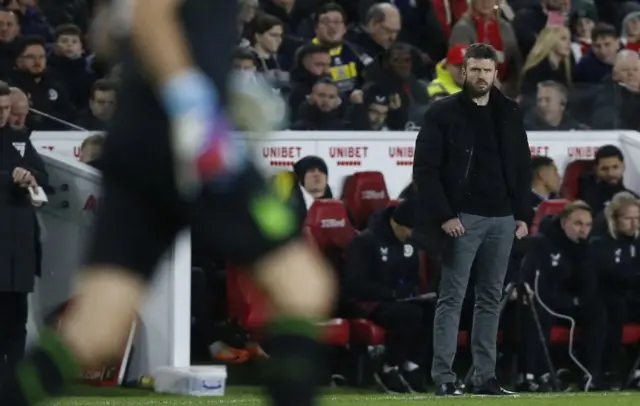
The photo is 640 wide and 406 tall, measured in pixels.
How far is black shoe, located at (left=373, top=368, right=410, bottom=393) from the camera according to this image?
12.1 metres

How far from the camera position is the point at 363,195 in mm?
13219

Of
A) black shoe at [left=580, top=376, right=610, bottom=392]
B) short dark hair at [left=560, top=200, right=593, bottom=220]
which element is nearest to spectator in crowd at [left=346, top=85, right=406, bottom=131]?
short dark hair at [left=560, top=200, right=593, bottom=220]

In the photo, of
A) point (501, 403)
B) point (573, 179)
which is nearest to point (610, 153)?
point (573, 179)

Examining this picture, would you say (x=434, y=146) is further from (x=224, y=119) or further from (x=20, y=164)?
(x=224, y=119)

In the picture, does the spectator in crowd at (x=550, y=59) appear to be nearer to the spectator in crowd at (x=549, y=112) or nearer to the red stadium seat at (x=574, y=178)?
the spectator in crowd at (x=549, y=112)

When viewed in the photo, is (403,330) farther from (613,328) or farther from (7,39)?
(7,39)

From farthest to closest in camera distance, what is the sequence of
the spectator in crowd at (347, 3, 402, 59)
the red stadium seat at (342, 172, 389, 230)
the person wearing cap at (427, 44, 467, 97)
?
the spectator in crowd at (347, 3, 402, 59) → the person wearing cap at (427, 44, 467, 97) → the red stadium seat at (342, 172, 389, 230)

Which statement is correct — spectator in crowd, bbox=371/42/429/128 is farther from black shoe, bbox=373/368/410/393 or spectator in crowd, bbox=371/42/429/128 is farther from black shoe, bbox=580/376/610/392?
black shoe, bbox=580/376/610/392

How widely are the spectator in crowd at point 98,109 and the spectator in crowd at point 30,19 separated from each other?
1.86 m

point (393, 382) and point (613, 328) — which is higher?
point (613, 328)

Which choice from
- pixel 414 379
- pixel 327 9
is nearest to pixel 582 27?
pixel 327 9

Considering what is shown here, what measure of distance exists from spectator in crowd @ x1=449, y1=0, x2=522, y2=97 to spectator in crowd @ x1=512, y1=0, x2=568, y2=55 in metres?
0.52

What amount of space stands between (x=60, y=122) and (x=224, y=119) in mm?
9083

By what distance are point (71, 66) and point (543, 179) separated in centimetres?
444
